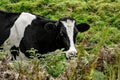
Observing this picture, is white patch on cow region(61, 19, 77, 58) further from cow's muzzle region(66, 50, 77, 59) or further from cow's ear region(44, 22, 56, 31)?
cow's ear region(44, 22, 56, 31)

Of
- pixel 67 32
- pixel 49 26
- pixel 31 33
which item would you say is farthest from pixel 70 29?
pixel 31 33

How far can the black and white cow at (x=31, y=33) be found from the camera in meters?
8.24

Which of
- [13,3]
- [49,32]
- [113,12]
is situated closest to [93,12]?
[113,12]

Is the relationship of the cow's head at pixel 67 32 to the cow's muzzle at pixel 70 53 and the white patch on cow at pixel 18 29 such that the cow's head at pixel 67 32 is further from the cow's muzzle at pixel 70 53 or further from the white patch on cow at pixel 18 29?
the white patch on cow at pixel 18 29

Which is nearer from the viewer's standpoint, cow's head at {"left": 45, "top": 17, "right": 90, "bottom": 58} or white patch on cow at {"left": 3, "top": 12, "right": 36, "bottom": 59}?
cow's head at {"left": 45, "top": 17, "right": 90, "bottom": 58}

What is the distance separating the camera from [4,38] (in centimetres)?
845

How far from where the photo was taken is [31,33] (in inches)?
331

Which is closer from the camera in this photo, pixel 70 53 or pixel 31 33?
pixel 70 53

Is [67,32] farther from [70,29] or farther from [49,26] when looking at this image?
[49,26]

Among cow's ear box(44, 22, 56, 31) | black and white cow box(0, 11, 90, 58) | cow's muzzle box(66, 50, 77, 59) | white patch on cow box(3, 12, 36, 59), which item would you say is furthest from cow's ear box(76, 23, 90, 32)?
cow's muzzle box(66, 50, 77, 59)

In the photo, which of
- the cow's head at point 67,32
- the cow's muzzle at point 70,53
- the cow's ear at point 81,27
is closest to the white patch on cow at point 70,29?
the cow's head at point 67,32

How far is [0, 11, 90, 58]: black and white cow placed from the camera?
8.24m

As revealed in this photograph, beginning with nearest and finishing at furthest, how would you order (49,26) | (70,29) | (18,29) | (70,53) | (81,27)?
1. (70,53)
2. (70,29)
3. (49,26)
4. (18,29)
5. (81,27)

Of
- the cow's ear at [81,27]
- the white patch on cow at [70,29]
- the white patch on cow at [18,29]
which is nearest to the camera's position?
the white patch on cow at [70,29]
